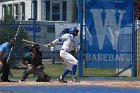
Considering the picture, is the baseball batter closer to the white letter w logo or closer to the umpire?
the umpire

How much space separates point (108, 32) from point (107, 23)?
0.37 metres

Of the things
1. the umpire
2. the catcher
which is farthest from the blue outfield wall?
the umpire

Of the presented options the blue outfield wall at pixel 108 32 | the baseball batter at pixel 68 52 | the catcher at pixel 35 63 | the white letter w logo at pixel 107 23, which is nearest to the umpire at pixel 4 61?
the catcher at pixel 35 63

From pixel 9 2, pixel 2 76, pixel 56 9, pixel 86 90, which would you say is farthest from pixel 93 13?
pixel 9 2

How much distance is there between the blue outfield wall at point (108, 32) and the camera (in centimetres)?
2167

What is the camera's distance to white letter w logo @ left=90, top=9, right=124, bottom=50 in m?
21.7

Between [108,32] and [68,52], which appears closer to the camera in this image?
[68,52]

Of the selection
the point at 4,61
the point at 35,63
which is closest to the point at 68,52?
the point at 35,63

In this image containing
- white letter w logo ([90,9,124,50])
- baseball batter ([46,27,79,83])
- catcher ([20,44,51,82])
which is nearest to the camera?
baseball batter ([46,27,79,83])

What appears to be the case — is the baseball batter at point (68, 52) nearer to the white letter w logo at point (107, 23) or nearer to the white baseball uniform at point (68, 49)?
the white baseball uniform at point (68, 49)

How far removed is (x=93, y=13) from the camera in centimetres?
2173

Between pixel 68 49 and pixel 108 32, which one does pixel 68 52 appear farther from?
pixel 108 32

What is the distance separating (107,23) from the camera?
21719mm

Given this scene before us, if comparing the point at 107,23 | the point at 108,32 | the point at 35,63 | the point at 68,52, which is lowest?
the point at 35,63
